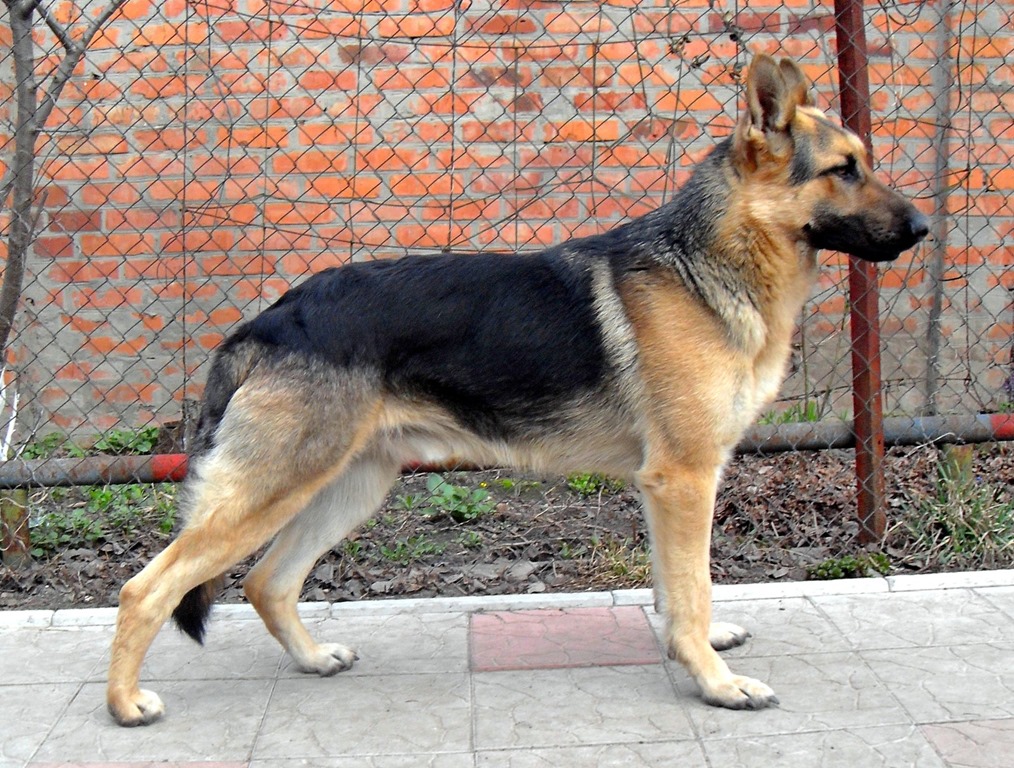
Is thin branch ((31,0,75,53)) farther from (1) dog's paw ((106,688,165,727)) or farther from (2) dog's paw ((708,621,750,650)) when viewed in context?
(2) dog's paw ((708,621,750,650))

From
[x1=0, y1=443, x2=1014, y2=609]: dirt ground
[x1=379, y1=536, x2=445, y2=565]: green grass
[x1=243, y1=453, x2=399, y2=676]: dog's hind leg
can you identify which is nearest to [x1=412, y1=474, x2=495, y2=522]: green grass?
[x1=0, y1=443, x2=1014, y2=609]: dirt ground

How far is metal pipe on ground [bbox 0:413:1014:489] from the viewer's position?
15.2ft

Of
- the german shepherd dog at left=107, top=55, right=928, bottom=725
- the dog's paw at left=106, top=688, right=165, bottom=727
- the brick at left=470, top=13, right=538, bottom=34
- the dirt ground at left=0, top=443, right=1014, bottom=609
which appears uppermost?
the brick at left=470, top=13, right=538, bottom=34

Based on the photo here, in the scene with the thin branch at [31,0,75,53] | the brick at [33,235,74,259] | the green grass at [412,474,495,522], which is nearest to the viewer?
the thin branch at [31,0,75,53]

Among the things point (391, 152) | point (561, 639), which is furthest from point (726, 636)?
point (391, 152)

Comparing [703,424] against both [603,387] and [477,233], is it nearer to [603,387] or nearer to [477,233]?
[603,387]

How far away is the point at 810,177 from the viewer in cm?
356

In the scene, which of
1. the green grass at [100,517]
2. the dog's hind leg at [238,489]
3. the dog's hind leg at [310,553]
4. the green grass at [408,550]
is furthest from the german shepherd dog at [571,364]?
the green grass at [100,517]

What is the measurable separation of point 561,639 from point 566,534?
1.15 m

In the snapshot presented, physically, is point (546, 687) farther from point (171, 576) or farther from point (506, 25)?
point (506, 25)

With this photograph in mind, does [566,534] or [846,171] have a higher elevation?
[846,171]

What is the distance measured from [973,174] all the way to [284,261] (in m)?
3.88

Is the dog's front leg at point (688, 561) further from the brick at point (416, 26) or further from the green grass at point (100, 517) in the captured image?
the brick at point (416, 26)

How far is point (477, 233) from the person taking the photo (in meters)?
5.82
